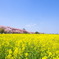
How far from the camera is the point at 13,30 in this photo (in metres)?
17.4

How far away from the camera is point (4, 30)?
54.8ft

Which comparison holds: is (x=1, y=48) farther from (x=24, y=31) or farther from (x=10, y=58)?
(x=24, y=31)

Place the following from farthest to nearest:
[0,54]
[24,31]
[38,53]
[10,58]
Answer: [24,31], [38,53], [0,54], [10,58]

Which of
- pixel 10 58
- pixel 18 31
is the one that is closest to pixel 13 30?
pixel 18 31

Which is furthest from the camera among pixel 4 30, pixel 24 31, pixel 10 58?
pixel 24 31

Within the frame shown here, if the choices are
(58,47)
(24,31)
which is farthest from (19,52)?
(24,31)

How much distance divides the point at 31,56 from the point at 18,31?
1205 centimetres

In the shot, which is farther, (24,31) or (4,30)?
(24,31)

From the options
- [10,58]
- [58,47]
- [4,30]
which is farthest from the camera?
[4,30]

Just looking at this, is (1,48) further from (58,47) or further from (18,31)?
(18,31)

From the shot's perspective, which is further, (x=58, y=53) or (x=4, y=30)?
(x=4, y=30)

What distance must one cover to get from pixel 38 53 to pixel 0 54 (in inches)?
43.7

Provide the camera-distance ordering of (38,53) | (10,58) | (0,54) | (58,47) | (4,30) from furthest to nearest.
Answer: (4,30)
(58,47)
(38,53)
(0,54)
(10,58)

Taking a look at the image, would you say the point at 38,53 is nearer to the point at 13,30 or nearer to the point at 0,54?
the point at 0,54
